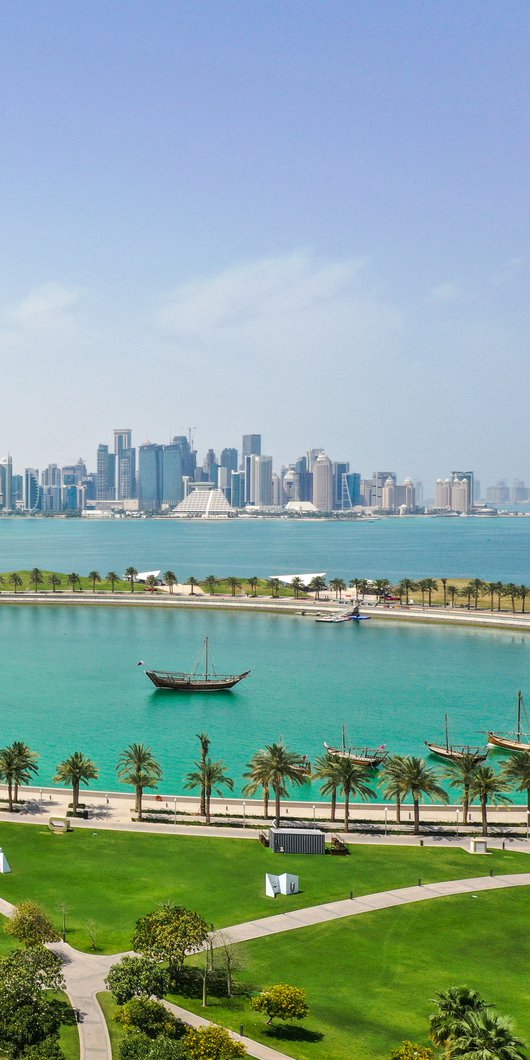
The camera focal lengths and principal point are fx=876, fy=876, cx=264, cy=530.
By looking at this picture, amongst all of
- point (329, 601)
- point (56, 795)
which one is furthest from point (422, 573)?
point (56, 795)

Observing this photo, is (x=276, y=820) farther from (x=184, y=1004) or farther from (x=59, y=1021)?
(x=59, y=1021)

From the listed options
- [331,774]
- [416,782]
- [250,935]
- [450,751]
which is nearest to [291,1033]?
→ [250,935]

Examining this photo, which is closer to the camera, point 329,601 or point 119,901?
point 119,901

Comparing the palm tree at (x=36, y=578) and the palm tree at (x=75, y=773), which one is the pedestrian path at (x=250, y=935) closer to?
the palm tree at (x=75, y=773)

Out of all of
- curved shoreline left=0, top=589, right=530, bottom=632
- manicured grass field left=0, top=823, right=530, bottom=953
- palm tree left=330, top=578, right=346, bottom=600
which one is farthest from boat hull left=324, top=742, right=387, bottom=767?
palm tree left=330, top=578, right=346, bottom=600

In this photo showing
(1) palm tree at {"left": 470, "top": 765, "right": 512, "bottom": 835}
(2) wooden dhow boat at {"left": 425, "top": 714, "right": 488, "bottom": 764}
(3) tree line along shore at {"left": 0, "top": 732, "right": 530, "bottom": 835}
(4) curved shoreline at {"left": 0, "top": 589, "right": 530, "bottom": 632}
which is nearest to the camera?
(1) palm tree at {"left": 470, "top": 765, "right": 512, "bottom": 835}

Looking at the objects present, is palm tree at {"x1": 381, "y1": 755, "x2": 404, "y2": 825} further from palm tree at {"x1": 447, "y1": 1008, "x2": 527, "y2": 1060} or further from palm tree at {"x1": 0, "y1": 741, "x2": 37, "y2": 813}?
palm tree at {"x1": 447, "y1": 1008, "x2": 527, "y2": 1060}

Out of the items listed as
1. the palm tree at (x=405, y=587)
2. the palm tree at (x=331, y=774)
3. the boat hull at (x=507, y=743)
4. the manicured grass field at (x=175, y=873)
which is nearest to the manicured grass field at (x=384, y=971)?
the manicured grass field at (x=175, y=873)
